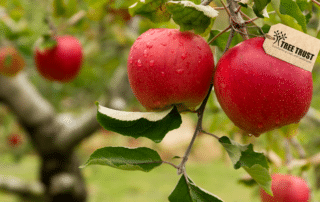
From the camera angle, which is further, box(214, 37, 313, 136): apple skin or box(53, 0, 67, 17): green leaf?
box(53, 0, 67, 17): green leaf

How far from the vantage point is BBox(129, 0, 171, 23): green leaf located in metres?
0.53

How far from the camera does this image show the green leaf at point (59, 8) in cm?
118

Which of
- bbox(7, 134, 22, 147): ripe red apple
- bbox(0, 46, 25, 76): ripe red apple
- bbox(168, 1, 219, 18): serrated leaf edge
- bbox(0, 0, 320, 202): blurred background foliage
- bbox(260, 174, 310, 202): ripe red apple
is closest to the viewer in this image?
bbox(168, 1, 219, 18): serrated leaf edge

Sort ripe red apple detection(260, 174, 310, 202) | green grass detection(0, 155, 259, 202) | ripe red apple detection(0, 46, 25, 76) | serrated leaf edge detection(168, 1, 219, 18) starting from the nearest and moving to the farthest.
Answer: serrated leaf edge detection(168, 1, 219, 18)
ripe red apple detection(260, 174, 310, 202)
ripe red apple detection(0, 46, 25, 76)
green grass detection(0, 155, 259, 202)

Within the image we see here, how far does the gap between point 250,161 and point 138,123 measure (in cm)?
19

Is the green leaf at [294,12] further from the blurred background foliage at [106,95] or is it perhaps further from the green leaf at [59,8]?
the green leaf at [59,8]

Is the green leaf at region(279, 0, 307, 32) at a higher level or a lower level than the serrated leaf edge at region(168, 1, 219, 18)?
lower

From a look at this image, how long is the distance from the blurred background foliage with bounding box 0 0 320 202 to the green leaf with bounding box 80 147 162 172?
254mm

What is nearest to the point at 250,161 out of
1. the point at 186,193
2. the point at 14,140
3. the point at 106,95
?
the point at 186,193

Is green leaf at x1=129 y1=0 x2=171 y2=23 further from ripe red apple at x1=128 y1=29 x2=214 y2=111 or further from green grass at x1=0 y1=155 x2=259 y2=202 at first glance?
green grass at x1=0 y1=155 x2=259 y2=202

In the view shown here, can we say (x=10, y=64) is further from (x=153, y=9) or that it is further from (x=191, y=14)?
(x=191, y=14)

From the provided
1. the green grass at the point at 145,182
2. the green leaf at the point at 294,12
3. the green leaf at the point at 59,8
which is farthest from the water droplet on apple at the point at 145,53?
the green grass at the point at 145,182

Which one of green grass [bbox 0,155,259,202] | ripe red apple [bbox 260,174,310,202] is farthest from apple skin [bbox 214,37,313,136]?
green grass [bbox 0,155,259,202]

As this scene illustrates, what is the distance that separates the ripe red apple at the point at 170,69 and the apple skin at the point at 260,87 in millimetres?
31
